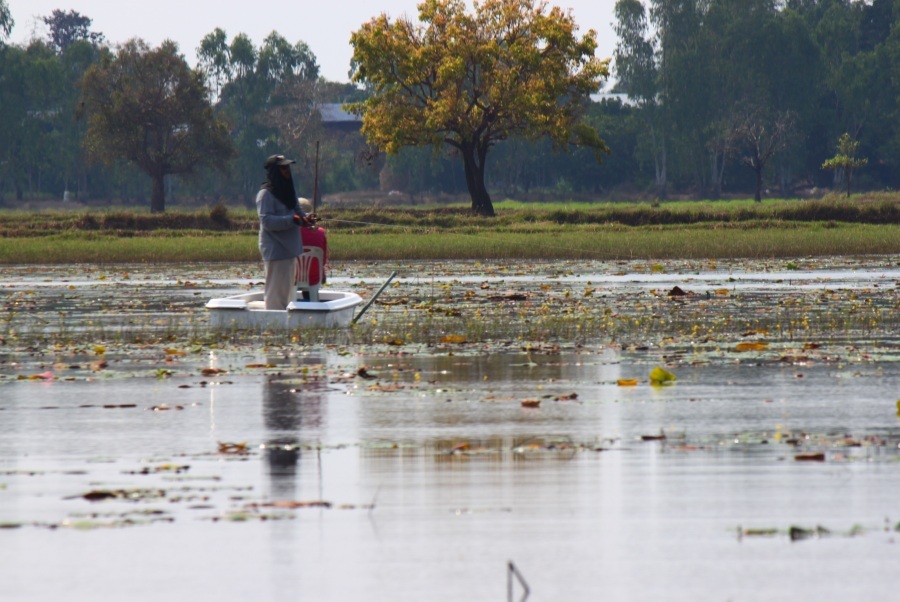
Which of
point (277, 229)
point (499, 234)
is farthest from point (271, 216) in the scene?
point (499, 234)

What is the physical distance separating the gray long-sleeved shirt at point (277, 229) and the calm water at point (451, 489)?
4.85m

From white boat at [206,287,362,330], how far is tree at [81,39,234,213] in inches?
2375

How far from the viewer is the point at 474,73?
61.1 m

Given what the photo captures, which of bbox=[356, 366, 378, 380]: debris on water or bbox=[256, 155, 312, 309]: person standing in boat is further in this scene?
bbox=[256, 155, 312, 309]: person standing in boat

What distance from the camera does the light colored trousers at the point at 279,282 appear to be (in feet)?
54.5

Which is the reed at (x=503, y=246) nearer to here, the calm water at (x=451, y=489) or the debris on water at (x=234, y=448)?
A: the calm water at (x=451, y=489)

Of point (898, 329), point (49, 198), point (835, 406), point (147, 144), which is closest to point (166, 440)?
point (835, 406)

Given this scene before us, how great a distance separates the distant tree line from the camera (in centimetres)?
9412

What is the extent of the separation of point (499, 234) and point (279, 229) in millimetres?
29350

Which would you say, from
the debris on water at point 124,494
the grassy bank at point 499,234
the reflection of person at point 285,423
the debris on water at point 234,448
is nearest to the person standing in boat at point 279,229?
the reflection of person at point 285,423

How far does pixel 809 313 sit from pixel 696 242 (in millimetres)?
20961

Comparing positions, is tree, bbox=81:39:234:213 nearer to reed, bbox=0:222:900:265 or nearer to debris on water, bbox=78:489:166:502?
reed, bbox=0:222:900:265

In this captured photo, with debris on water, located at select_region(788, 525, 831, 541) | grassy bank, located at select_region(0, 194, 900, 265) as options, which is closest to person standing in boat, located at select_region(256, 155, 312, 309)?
debris on water, located at select_region(788, 525, 831, 541)

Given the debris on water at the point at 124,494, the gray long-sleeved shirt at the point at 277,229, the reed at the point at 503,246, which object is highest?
the gray long-sleeved shirt at the point at 277,229
